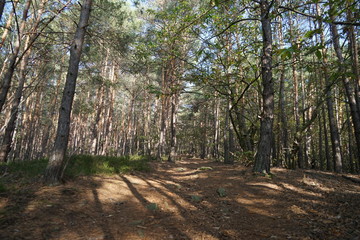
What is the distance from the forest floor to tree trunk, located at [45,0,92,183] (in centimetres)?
38

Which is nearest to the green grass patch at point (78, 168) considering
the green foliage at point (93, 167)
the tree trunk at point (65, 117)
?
the green foliage at point (93, 167)

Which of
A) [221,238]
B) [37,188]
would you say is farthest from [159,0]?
[221,238]

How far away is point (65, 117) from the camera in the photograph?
16.2 ft

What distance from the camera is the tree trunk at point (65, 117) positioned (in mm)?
4637

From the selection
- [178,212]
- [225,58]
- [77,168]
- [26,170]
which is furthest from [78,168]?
[225,58]

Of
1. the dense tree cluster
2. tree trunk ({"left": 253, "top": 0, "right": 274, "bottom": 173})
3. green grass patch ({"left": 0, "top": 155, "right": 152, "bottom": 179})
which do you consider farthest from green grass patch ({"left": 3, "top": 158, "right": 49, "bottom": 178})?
tree trunk ({"left": 253, "top": 0, "right": 274, "bottom": 173})

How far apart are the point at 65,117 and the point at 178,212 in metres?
3.77

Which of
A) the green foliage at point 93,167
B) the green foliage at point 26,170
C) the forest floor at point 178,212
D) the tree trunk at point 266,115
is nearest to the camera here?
the forest floor at point 178,212

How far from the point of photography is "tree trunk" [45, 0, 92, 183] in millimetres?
4637

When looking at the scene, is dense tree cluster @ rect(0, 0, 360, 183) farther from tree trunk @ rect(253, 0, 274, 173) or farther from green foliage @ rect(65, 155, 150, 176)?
green foliage @ rect(65, 155, 150, 176)

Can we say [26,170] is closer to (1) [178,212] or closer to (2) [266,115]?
(1) [178,212]

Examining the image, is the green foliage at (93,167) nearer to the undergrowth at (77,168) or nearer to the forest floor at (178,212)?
the undergrowth at (77,168)

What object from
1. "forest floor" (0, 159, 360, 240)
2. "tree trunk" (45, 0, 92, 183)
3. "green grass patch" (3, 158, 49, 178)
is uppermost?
"tree trunk" (45, 0, 92, 183)

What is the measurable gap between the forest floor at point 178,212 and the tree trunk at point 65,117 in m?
0.38
